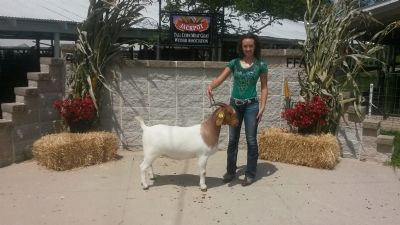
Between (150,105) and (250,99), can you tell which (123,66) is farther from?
(250,99)

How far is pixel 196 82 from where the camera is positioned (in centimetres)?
736

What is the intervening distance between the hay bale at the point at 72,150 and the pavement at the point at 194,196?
0.13m

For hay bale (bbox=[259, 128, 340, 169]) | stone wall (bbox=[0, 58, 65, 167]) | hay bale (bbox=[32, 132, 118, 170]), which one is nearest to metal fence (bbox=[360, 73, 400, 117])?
hay bale (bbox=[259, 128, 340, 169])

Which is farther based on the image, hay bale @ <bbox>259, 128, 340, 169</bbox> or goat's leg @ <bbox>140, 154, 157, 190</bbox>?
hay bale @ <bbox>259, 128, 340, 169</bbox>

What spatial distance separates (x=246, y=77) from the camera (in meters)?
5.50

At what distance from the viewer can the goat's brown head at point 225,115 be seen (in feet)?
17.2

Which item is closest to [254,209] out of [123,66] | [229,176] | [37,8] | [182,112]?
[229,176]

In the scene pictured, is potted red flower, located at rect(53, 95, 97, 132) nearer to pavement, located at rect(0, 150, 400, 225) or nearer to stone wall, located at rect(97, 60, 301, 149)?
stone wall, located at rect(97, 60, 301, 149)

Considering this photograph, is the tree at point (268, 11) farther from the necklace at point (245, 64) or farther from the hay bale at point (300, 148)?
the necklace at point (245, 64)

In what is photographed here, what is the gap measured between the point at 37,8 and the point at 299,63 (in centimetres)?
904

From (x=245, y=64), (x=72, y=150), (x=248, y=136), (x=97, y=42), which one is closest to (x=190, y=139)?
(x=248, y=136)

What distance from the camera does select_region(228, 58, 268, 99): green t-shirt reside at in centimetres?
549

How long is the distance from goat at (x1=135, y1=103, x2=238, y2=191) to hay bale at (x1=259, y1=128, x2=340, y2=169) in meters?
1.59

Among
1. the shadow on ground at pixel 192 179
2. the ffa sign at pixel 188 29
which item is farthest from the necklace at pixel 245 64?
the ffa sign at pixel 188 29
